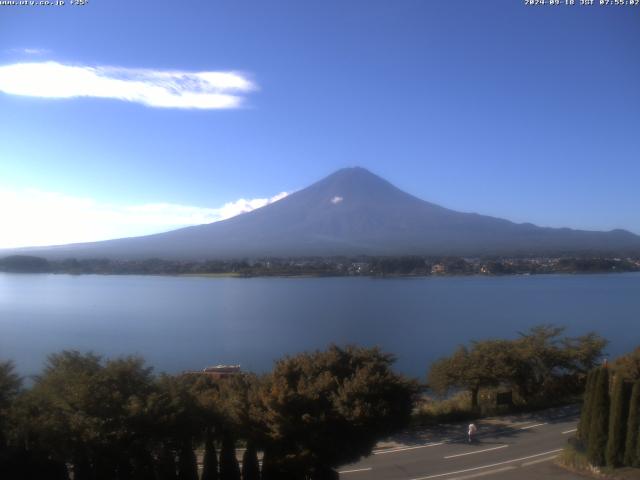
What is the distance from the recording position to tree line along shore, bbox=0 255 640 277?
47.1 meters

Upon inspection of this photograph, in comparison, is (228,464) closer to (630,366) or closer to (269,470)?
(269,470)

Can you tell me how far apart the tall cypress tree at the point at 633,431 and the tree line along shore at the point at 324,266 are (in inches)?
1586

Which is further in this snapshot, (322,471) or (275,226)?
(275,226)

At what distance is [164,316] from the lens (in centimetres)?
2519

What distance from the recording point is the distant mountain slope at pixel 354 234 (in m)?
66.2

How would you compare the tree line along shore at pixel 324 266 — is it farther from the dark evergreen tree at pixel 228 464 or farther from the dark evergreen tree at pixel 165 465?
the dark evergreen tree at pixel 165 465

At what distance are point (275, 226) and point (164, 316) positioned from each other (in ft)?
165

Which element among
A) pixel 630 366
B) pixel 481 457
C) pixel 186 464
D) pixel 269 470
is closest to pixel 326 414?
pixel 269 470

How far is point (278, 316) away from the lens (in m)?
24.8

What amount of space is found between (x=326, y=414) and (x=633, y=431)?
10.2 ft

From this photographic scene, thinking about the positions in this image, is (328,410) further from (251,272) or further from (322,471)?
(251,272)

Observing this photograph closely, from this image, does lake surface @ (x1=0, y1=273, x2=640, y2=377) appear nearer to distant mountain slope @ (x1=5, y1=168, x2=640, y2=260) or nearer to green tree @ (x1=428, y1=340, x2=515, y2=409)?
green tree @ (x1=428, y1=340, x2=515, y2=409)

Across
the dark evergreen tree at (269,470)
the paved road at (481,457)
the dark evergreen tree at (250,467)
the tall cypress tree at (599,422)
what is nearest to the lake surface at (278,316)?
the paved road at (481,457)

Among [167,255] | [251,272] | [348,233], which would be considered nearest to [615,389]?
[251,272]
